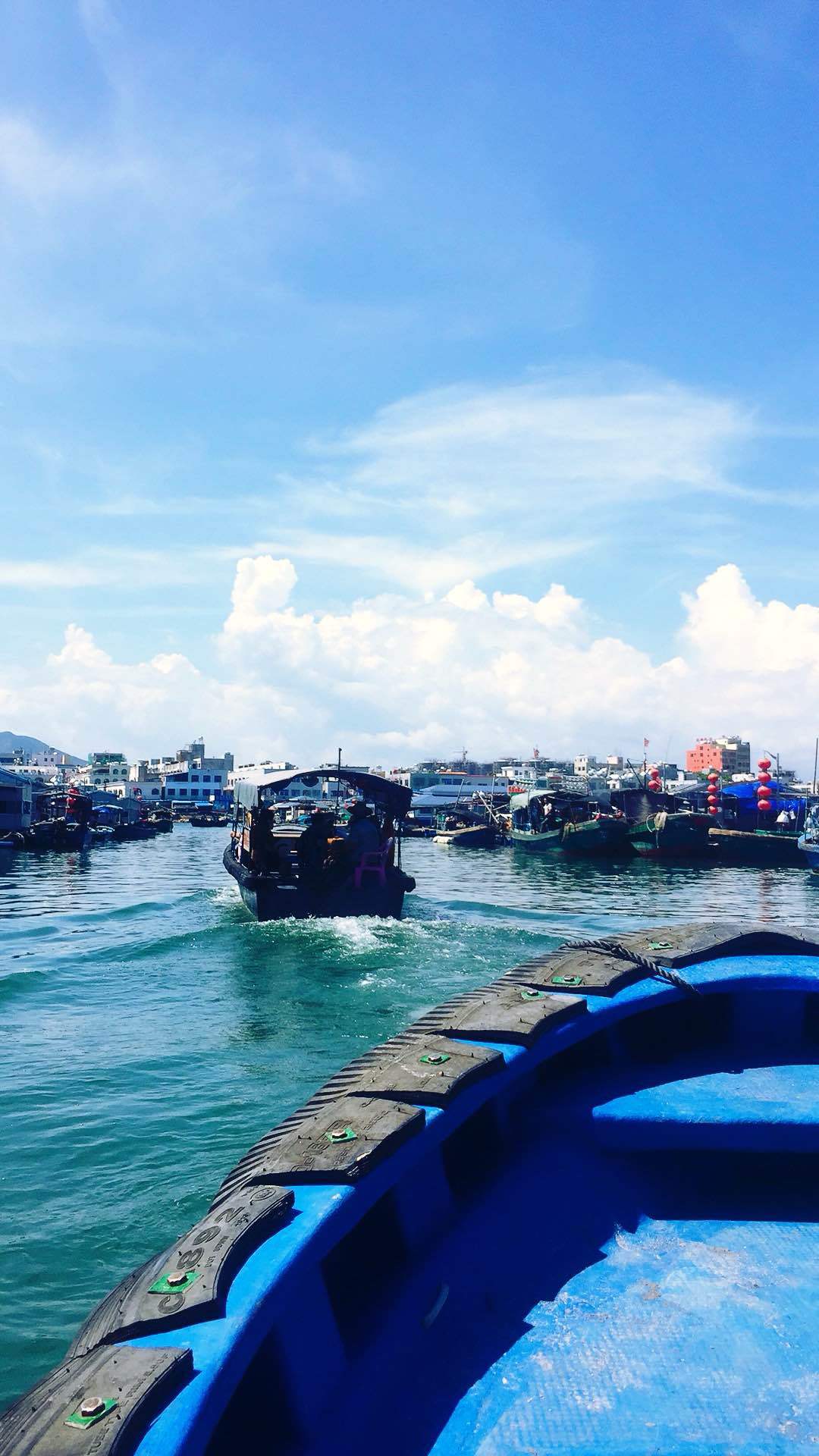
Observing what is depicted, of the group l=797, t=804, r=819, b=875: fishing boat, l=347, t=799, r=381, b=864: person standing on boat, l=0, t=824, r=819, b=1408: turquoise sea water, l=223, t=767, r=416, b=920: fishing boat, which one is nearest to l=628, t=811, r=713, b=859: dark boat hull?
l=797, t=804, r=819, b=875: fishing boat

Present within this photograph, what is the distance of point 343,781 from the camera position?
2548 centimetres

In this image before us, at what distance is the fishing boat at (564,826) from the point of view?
52.8 metres

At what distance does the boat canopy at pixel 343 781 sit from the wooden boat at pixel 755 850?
30575mm

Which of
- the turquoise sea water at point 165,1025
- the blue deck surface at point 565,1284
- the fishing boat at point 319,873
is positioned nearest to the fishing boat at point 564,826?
the turquoise sea water at point 165,1025

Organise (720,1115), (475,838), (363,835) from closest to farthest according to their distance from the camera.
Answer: (720,1115) → (363,835) → (475,838)

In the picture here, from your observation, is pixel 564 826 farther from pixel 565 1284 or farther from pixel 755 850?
pixel 565 1284

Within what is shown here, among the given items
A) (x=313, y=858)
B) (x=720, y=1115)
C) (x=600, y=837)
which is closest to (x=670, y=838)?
(x=600, y=837)

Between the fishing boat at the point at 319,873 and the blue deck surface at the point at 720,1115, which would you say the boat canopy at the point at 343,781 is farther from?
the blue deck surface at the point at 720,1115

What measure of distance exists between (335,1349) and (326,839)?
67.7 ft

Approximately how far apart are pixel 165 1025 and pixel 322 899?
975cm

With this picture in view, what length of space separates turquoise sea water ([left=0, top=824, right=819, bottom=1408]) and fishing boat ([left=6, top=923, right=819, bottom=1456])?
3171mm

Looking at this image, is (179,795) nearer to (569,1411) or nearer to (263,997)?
(263,997)

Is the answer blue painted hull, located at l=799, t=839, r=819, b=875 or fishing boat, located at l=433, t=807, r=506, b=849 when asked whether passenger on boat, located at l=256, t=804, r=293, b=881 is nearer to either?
blue painted hull, located at l=799, t=839, r=819, b=875

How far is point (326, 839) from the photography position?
24156 millimetres
